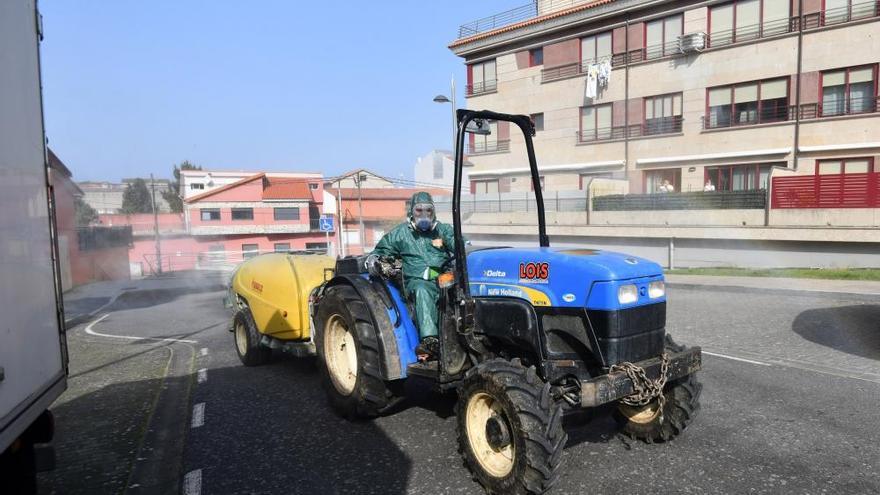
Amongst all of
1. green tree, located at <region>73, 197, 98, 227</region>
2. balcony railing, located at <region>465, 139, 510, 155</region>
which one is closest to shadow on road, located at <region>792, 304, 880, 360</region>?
balcony railing, located at <region>465, 139, 510, 155</region>

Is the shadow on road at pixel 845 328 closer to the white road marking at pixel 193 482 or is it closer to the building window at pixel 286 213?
the white road marking at pixel 193 482

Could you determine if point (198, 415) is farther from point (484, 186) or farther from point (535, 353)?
point (484, 186)

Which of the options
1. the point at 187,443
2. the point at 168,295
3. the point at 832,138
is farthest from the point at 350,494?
the point at 832,138

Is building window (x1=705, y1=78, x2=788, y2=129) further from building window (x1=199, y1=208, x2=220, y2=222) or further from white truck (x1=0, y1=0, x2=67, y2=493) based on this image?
building window (x1=199, y1=208, x2=220, y2=222)

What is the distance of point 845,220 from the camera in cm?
1577

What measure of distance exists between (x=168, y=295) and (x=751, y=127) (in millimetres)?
22201

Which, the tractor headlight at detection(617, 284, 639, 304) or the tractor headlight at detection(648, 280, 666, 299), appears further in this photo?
the tractor headlight at detection(648, 280, 666, 299)

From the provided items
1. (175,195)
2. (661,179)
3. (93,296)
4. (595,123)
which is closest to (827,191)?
(661,179)

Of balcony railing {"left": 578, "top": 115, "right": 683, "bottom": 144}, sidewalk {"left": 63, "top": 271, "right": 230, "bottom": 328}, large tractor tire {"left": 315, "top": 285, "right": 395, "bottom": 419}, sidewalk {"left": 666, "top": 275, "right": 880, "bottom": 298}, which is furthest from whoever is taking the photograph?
balcony railing {"left": 578, "top": 115, "right": 683, "bottom": 144}

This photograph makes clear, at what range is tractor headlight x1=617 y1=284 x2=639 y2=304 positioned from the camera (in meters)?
3.58

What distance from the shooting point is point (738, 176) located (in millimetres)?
21953

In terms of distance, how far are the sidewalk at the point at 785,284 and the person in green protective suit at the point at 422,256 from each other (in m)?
11.1

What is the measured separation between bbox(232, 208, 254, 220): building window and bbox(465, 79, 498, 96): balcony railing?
27425 millimetres

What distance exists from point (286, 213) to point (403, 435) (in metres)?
49.1
